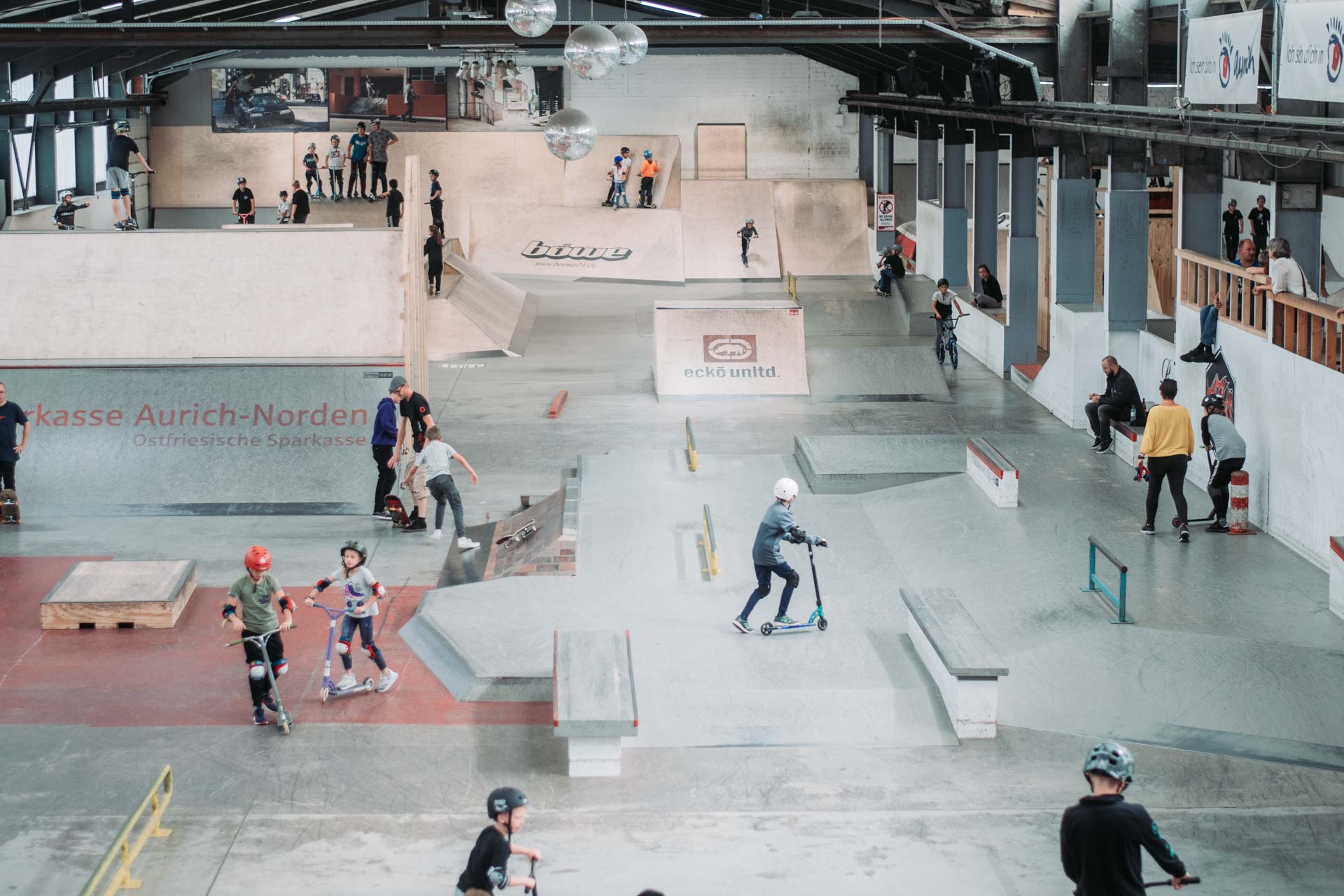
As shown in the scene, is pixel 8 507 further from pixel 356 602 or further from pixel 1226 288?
pixel 1226 288

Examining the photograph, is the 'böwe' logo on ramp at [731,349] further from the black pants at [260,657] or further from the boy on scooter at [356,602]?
the black pants at [260,657]

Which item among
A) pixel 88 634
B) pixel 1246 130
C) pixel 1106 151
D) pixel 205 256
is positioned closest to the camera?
pixel 88 634

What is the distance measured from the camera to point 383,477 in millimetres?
14523

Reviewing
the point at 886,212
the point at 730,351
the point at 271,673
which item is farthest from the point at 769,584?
the point at 886,212

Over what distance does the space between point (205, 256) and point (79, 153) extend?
2171cm

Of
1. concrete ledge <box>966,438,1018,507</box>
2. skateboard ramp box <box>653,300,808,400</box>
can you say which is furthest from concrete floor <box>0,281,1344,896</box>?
skateboard ramp box <box>653,300,808,400</box>

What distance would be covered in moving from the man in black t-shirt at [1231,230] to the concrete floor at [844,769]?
1375 centimetres

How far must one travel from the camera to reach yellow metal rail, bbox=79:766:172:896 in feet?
21.9

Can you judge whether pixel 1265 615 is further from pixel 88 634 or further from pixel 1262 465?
pixel 88 634

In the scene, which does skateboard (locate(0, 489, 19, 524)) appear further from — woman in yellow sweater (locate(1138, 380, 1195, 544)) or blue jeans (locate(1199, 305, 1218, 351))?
blue jeans (locate(1199, 305, 1218, 351))

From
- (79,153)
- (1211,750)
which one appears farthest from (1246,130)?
(79,153)

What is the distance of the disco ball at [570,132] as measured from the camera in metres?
12.5

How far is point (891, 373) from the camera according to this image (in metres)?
21.3

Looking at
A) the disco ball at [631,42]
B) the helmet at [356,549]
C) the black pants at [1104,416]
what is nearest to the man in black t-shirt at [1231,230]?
the black pants at [1104,416]
